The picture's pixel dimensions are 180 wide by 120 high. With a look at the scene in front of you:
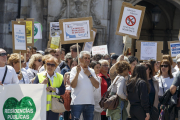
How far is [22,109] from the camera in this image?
627 cm

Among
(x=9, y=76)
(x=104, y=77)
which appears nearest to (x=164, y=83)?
(x=104, y=77)

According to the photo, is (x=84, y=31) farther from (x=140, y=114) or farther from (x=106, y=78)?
(x=140, y=114)

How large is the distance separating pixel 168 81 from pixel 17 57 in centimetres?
315

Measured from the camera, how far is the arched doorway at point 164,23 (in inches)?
696

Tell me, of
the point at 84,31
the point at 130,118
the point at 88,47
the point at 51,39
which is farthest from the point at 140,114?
the point at 51,39

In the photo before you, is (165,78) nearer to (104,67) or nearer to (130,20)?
(104,67)

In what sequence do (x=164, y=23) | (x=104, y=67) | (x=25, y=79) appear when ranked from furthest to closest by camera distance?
(x=164, y=23), (x=104, y=67), (x=25, y=79)

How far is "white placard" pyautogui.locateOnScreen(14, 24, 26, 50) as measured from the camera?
7.61m

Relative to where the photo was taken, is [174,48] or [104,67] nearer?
[104,67]

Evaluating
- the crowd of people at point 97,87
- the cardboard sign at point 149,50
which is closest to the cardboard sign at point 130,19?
the cardboard sign at point 149,50

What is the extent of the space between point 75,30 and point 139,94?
2122 mm

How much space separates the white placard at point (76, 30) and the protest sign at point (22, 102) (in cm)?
177

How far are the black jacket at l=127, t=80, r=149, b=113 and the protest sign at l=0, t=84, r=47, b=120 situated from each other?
1.49 metres

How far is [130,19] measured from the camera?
8.62 metres
